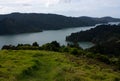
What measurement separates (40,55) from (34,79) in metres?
16.9

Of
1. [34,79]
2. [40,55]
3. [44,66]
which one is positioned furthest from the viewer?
[40,55]

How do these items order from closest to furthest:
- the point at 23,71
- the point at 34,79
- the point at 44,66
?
the point at 34,79 → the point at 23,71 → the point at 44,66

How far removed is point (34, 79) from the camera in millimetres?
22625

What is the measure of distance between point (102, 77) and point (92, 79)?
215cm

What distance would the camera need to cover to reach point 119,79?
26062 mm

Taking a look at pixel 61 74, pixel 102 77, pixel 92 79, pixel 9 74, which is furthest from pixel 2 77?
pixel 102 77

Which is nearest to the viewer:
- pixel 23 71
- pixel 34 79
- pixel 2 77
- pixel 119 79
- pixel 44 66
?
pixel 2 77

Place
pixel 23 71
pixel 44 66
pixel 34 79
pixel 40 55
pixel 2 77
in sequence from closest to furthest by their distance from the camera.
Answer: pixel 2 77
pixel 34 79
pixel 23 71
pixel 44 66
pixel 40 55

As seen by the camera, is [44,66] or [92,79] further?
[44,66]

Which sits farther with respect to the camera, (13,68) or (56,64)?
(56,64)

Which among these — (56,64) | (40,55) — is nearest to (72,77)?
(56,64)

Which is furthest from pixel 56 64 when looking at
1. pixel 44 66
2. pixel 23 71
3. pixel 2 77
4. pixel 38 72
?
pixel 2 77

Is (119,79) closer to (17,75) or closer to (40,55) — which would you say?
(17,75)

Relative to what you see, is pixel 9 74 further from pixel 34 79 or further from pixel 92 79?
pixel 92 79
